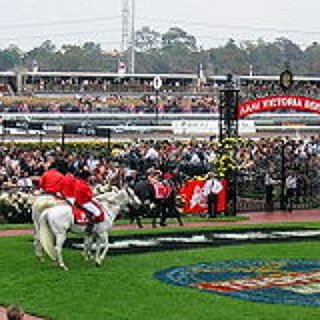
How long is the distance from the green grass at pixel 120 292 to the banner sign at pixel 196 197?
32.5 feet

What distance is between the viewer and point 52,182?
18.7m

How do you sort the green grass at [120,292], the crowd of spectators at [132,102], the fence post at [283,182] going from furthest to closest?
the crowd of spectators at [132,102], the fence post at [283,182], the green grass at [120,292]

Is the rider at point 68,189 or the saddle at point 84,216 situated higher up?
the rider at point 68,189

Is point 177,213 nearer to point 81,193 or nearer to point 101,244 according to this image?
point 101,244

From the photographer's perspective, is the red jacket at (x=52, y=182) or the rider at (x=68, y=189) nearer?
the rider at (x=68, y=189)

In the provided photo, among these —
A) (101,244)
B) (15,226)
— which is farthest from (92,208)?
(15,226)

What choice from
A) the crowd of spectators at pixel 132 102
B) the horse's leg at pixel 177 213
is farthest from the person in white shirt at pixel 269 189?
the crowd of spectators at pixel 132 102

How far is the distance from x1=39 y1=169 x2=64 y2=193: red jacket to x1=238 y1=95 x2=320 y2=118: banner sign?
1395cm

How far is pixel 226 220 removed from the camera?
29516mm

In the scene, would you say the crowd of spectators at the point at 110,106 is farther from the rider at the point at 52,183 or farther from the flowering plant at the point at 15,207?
the rider at the point at 52,183

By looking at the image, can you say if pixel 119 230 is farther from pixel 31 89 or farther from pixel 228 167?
pixel 31 89

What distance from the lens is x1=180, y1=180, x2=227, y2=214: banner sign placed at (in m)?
30.7

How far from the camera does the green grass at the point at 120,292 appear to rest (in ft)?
46.4

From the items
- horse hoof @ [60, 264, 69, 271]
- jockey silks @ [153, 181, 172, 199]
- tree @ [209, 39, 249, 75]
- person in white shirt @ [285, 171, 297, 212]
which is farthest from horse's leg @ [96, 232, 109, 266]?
tree @ [209, 39, 249, 75]
